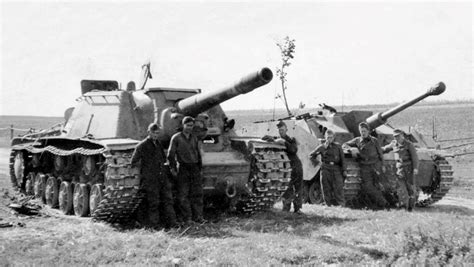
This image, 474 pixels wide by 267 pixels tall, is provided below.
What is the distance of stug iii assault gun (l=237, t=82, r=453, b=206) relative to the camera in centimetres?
1448

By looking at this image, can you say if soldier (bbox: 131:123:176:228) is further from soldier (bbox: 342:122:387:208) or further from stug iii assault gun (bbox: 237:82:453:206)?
stug iii assault gun (bbox: 237:82:453:206)

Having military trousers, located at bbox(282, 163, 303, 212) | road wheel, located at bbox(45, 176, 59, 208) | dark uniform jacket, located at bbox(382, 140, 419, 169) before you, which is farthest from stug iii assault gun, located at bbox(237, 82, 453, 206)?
road wheel, located at bbox(45, 176, 59, 208)

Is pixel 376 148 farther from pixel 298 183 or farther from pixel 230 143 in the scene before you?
pixel 230 143

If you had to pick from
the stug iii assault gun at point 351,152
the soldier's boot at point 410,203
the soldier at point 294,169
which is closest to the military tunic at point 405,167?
the soldier's boot at point 410,203

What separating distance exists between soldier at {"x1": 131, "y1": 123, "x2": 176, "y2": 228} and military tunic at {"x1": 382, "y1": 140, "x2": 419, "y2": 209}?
5489 millimetres

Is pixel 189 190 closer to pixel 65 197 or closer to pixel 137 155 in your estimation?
pixel 137 155

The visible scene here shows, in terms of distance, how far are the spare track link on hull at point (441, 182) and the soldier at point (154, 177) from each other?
8.00m

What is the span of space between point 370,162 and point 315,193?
2.16m

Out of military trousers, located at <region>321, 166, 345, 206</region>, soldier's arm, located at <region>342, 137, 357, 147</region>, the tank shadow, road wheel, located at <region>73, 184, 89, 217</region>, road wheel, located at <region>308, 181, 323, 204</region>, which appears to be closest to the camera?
road wheel, located at <region>73, 184, 89, 217</region>

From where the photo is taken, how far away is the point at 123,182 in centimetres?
999

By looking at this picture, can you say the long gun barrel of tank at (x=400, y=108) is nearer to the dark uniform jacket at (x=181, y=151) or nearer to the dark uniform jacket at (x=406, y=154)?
the dark uniform jacket at (x=406, y=154)

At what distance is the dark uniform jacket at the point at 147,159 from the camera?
1005cm

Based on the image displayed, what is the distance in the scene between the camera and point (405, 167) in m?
13.5

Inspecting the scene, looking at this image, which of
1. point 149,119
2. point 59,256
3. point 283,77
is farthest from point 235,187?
point 283,77
